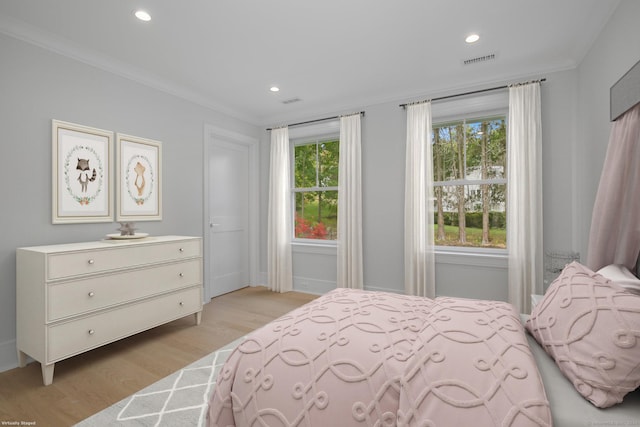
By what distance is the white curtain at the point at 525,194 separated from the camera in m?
3.17

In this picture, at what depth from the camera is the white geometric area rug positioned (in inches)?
71.1

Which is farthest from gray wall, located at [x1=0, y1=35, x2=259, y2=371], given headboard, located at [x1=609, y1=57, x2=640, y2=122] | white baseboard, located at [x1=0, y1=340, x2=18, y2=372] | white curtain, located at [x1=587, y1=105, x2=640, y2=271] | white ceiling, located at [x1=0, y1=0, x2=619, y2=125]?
headboard, located at [x1=609, y1=57, x2=640, y2=122]

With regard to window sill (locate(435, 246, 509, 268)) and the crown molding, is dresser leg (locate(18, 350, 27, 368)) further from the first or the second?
window sill (locate(435, 246, 509, 268))

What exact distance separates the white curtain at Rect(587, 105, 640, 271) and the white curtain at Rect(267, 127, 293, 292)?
356cm

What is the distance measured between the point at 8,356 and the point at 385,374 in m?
3.03

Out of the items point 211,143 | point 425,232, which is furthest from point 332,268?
point 211,143

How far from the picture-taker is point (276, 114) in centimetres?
482

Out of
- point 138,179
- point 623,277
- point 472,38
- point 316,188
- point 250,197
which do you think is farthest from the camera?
point 250,197

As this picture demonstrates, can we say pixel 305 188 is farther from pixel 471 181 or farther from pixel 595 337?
pixel 595 337

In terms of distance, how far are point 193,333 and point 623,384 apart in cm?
319

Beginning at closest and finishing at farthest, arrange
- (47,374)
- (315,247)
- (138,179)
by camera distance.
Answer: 1. (47,374)
2. (138,179)
3. (315,247)

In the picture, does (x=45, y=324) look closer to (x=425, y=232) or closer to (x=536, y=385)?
(x=536, y=385)

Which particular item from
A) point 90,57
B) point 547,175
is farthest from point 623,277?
point 90,57

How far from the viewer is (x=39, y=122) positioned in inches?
103
